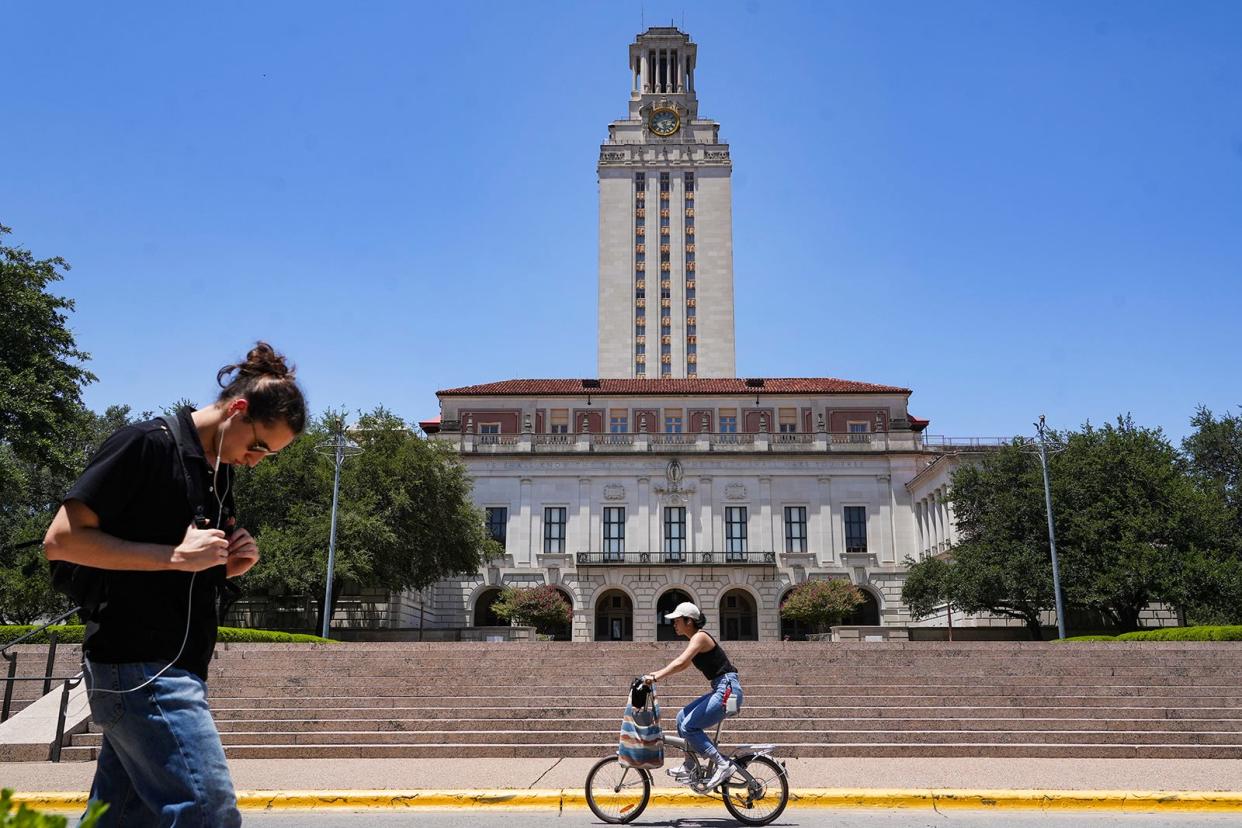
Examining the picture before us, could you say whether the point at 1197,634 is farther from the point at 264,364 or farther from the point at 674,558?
the point at 674,558

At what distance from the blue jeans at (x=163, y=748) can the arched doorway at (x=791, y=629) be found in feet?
176

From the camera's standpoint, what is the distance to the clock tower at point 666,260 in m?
89.8

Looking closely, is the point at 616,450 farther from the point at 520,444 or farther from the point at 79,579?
the point at 79,579

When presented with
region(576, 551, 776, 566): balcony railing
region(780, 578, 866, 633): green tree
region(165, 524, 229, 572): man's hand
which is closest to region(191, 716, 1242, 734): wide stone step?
region(165, 524, 229, 572): man's hand

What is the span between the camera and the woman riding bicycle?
864 centimetres

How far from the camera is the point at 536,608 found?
53125 millimetres

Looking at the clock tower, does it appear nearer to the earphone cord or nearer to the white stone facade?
the white stone facade

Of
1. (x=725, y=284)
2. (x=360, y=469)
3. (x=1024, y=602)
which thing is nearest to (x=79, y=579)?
(x=360, y=469)

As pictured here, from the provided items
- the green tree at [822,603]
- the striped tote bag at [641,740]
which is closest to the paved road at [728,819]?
the striped tote bag at [641,740]

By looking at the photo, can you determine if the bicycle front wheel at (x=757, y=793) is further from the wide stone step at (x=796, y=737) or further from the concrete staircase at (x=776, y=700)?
the wide stone step at (x=796, y=737)

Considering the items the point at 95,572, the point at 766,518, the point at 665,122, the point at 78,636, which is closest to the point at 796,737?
the point at 95,572

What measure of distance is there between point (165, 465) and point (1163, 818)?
31.3ft

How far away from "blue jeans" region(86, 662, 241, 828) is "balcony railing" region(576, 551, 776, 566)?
54.1m

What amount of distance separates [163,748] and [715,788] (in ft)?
20.8
